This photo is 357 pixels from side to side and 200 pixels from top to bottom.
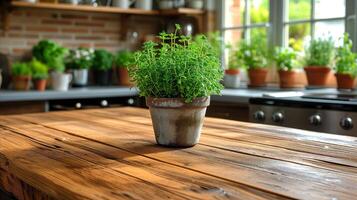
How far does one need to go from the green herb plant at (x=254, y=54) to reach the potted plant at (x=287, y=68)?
24cm

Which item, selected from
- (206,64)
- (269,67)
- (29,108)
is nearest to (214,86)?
(206,64)

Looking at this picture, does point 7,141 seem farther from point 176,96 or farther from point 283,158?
point 283,158

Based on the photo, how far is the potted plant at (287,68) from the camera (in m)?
3.63

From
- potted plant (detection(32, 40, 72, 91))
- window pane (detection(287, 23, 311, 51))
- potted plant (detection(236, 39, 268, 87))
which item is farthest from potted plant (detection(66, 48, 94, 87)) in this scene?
window pane (detection(287, 23, 311, 51))

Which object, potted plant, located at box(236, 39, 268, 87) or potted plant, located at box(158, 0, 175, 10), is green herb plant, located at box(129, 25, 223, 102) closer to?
potted plant, located at box(236, 39, 268, 87)

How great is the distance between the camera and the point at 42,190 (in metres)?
→ 1.01

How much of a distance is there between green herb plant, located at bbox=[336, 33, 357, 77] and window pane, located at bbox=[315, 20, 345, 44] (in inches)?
7.4

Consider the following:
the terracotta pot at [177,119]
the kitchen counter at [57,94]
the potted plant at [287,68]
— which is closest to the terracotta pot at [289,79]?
the potted plant at [287,68]

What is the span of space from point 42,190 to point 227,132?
0.83 m

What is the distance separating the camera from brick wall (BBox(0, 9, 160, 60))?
13.4 feet

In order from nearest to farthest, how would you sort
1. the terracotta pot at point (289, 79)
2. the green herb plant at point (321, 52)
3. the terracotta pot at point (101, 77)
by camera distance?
the green herb plant at point (321, 52)
the terracotta pot at point (289, 79)
the terracotta pot at point (101, 77)

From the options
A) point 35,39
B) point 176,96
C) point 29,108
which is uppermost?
point 35,39

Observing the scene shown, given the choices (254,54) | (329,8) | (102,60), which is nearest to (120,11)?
(102,60)

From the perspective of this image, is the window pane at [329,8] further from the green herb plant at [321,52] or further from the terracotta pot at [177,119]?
the terracotta pot at [177,119]
